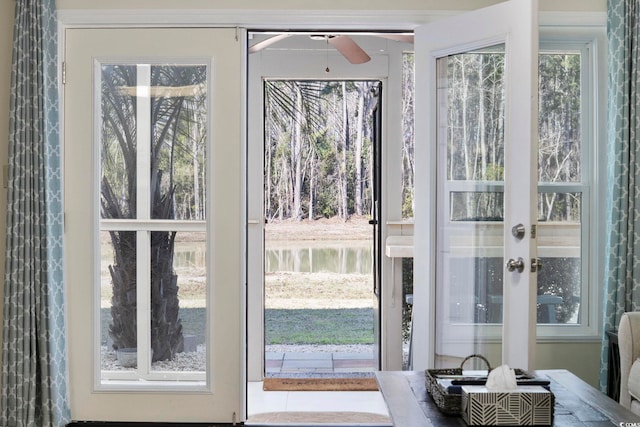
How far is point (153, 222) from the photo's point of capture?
10.8ft

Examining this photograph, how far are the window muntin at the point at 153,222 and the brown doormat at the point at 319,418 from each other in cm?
51

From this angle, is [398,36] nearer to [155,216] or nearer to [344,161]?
[155,216]

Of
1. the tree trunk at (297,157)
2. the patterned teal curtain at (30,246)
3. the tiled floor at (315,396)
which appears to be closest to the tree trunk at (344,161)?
the tree trunk at (297,157)

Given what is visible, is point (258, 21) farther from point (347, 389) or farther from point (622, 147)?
point (347, 389)

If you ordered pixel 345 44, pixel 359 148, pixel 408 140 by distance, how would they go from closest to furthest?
pixel 345 44, pixel 408 140, pixel 359 148

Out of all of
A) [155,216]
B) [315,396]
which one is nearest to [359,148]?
[315,396]

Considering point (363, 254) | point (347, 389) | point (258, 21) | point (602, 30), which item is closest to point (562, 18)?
point (602, 30)

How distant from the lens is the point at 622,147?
10.2ft

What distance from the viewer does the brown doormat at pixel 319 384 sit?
14.0 ft

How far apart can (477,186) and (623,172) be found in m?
0.73

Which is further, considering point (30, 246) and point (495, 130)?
point (30, 246)

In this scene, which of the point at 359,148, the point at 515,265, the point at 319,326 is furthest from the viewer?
the point at 359,148

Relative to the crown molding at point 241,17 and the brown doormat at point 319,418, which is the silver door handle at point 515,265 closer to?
the brown doormat at point 319,418

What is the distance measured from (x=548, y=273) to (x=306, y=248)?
12.7 feet
